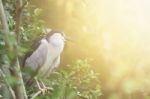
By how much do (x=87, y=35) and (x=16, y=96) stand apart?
3.89m

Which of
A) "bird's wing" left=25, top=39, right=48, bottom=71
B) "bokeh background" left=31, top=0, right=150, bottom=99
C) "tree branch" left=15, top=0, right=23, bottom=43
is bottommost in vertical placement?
"tree branch" left=15, top=0, right=23, bottom=43

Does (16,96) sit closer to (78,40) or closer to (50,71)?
(50,71)

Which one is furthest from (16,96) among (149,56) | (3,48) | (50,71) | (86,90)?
(149,56)

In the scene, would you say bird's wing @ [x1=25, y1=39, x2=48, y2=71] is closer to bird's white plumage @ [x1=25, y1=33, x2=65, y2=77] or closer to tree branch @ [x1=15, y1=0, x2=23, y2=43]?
bird's white plumage @ [x1=25, y1=33, x2=65, y2=77]

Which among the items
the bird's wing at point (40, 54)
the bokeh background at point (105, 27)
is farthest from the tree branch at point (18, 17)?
the bokeh background at point (105, 27)

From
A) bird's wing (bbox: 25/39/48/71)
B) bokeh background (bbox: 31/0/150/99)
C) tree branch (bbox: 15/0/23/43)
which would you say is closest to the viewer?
tree branch (bbox: 15/0/23/43)

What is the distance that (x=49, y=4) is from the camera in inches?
221

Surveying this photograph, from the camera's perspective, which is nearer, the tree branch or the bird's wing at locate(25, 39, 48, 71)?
the tree branch

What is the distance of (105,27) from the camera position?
562 centimetres

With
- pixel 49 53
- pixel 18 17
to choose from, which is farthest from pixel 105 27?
pixel 18 17

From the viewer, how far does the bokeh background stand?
217 inches

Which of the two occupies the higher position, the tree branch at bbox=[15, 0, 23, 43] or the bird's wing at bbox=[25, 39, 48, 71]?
the bird's wing at bbox=[25, 39, 48, 71]

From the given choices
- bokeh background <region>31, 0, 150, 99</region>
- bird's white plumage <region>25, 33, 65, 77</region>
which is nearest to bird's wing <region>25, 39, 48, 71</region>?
bird's white plumage <region>25, 33, 65, 77</region>

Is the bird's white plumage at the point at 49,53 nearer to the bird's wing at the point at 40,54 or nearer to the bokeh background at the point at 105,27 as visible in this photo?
the bird's wing at the point at 40,54
